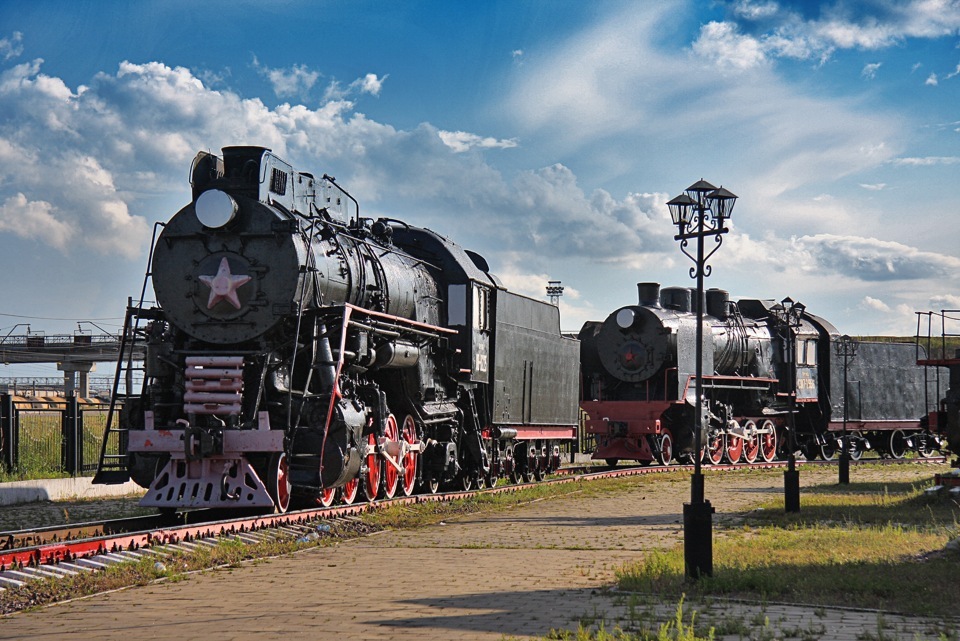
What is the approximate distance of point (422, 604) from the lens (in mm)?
7543

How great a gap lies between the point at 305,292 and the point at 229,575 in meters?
5.07

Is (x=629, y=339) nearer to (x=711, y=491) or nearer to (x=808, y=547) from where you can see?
(x=711, y=491)

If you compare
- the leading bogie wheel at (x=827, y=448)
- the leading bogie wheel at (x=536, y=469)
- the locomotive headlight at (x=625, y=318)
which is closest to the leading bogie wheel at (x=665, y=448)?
the locomotive headlight at (x=625, y=318)

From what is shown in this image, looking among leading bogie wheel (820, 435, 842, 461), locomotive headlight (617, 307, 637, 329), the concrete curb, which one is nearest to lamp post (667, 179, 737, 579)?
the concrete curb

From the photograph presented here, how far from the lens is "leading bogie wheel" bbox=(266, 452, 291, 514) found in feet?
42.0

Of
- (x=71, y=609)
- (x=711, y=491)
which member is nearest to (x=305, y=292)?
(x=71, y=609)

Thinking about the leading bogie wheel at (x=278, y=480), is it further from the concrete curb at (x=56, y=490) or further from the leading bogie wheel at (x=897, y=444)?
the leading bogie wheel at (x=897, y=444)

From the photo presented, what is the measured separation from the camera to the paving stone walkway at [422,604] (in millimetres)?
6598

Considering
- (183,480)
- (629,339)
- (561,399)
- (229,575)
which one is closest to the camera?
(229,575)

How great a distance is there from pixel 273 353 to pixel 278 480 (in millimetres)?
1606

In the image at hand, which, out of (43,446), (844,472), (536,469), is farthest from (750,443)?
(43,446)

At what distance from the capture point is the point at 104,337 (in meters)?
69.7

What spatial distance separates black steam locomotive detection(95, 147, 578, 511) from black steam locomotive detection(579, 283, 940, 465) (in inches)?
378

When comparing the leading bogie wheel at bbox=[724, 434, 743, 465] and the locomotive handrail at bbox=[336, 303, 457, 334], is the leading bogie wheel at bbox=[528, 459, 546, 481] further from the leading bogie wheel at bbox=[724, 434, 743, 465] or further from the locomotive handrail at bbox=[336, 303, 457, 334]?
the leading bogie wheel at bbox=[724, 434, 743, 465]
